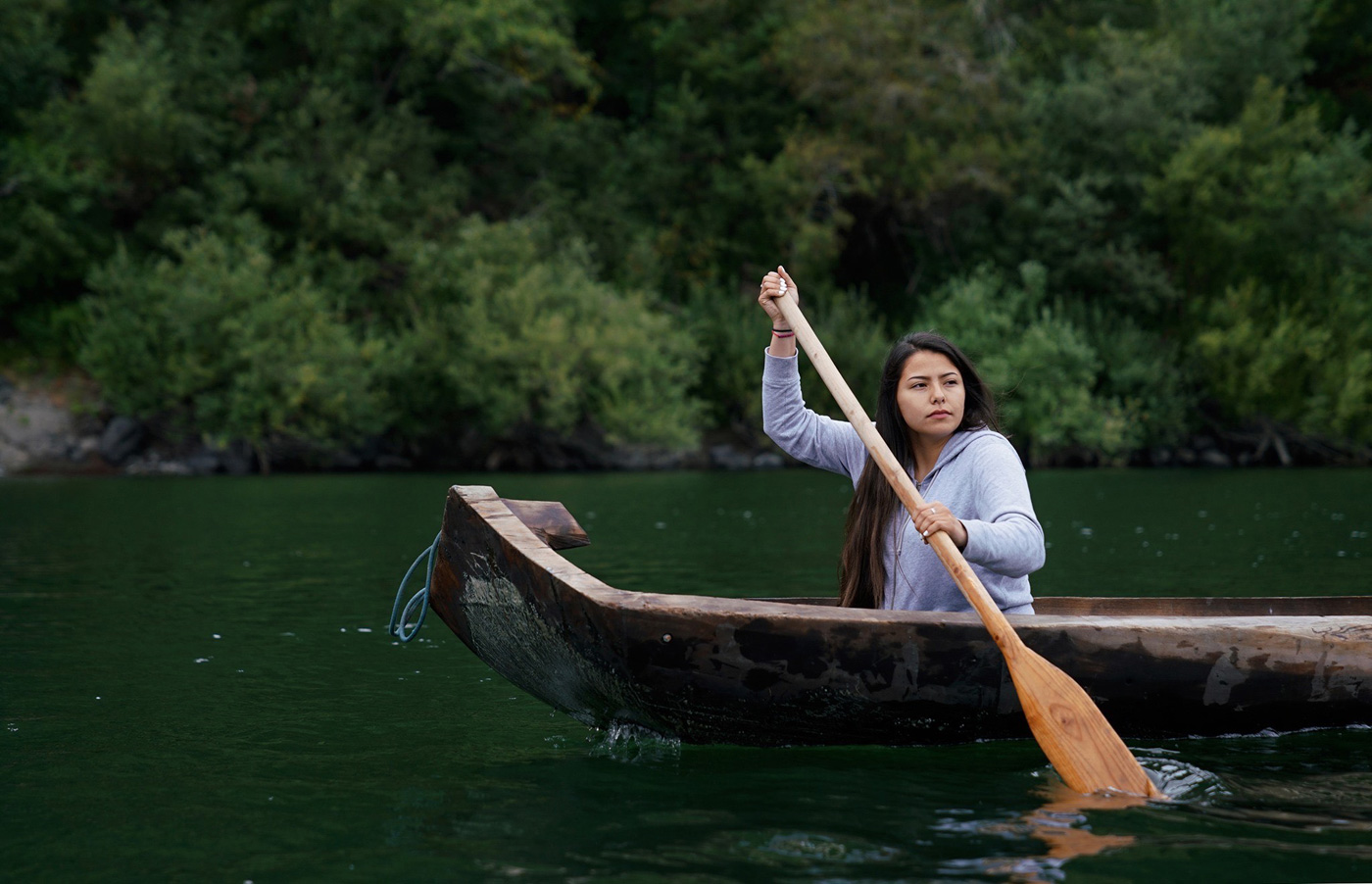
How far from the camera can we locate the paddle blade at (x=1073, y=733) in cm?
364

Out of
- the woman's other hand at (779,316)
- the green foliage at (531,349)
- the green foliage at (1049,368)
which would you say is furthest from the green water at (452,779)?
the green foliage at (1049,368)

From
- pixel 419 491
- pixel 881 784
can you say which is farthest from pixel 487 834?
pixel 419 491

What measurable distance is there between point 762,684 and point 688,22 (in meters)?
27.0

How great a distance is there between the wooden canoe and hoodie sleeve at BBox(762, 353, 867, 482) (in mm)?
670

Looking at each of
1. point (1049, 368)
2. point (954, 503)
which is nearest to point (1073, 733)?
point (954, 503)

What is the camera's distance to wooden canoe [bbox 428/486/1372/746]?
369 cm

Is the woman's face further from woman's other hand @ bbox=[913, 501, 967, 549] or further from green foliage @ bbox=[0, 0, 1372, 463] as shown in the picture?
green foliage @ bbox=[0, 0, 1372, 463]

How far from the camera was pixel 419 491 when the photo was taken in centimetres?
1733

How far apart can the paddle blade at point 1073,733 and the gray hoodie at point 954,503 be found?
0.95 ft

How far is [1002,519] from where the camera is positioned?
3.78 meters

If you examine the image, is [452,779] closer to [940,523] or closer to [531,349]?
[940,523]

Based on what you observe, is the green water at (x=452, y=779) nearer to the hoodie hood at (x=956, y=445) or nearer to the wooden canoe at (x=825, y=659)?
the wooden canoe at (x=825, y=659)

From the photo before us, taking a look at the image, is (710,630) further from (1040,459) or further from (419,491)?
(1040,459)

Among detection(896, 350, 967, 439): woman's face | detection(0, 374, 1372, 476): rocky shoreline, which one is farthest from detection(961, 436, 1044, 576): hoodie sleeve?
detection(0, 374, 1372, 476): rocky shoreline
